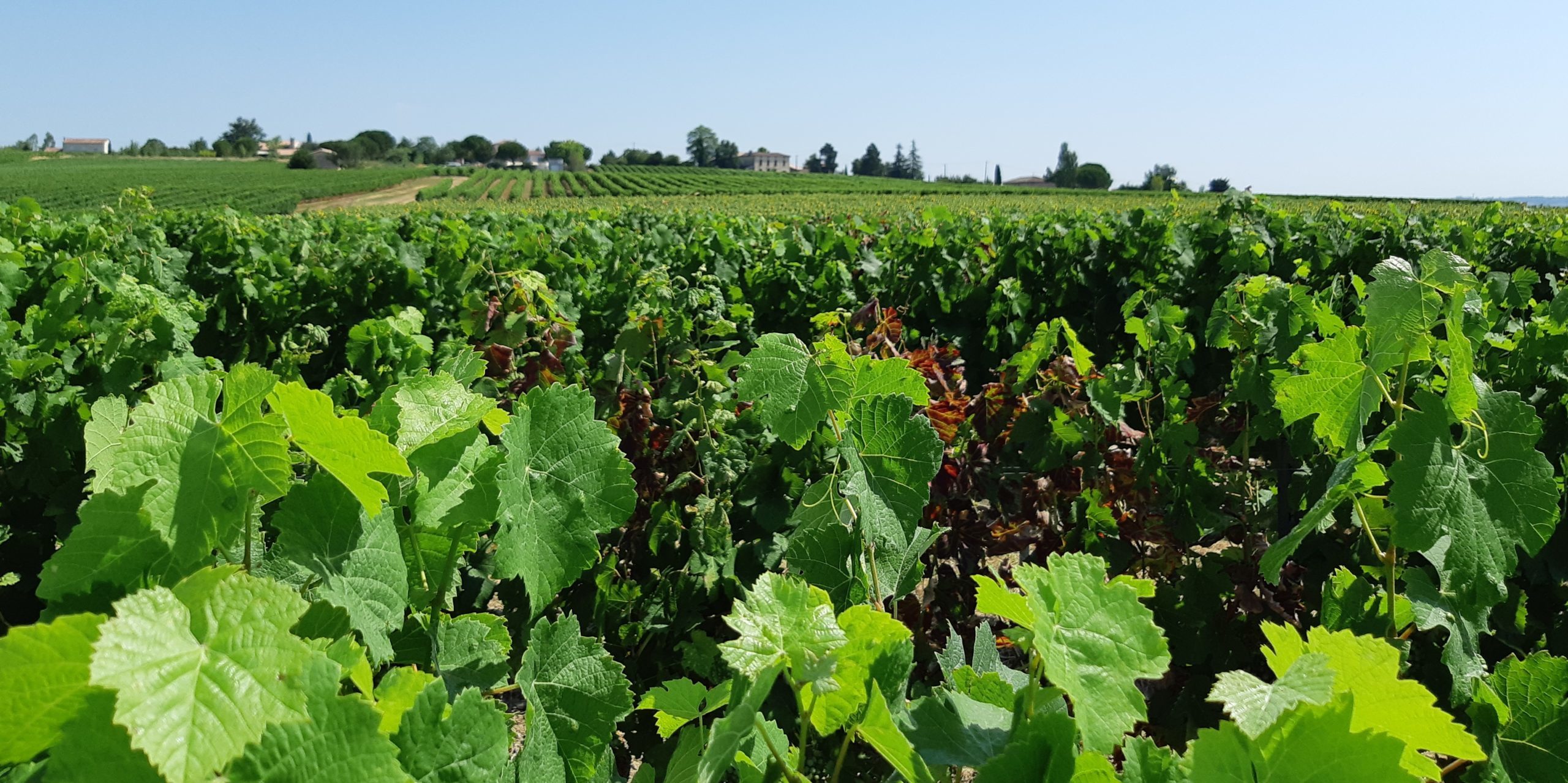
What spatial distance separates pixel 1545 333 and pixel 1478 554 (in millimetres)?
2094

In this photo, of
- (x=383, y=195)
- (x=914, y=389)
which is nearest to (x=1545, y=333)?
(x=914, y=389)

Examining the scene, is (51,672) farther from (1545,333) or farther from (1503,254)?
(1503,254)

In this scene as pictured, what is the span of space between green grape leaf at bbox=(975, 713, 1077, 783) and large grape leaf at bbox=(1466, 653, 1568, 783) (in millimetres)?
750

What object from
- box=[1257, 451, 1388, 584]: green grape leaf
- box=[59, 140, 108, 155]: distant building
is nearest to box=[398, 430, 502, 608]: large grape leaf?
box=[1257, 451, 1388, 584]: green grape leaf

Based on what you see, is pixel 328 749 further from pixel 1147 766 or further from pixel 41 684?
pixel 1147 766

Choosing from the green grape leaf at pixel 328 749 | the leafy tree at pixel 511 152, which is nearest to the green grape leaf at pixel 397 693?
the green grape leaf at pixel 328 749

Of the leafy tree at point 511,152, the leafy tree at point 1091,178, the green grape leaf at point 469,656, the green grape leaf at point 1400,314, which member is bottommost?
the green grape leaf at point 469,656

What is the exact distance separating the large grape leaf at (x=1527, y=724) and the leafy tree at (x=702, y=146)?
122 metres

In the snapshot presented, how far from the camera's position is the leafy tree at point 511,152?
11675cm

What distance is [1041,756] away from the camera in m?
0.66

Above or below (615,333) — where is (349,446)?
above

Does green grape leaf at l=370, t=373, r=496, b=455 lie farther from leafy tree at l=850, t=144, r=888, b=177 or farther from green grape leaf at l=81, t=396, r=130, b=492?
leafy tree at l=850, t=144, r=888, b=177

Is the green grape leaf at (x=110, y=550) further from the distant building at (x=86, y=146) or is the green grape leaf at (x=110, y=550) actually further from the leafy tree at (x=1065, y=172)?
the distant building at (x=86, y=146)

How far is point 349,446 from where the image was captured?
0.79 m
